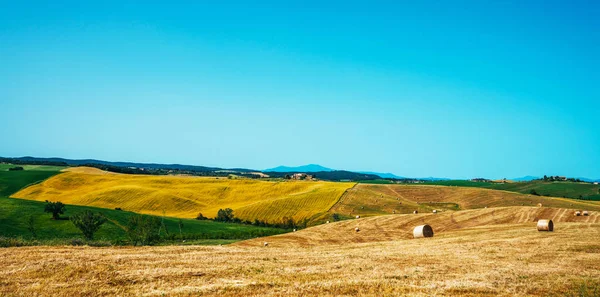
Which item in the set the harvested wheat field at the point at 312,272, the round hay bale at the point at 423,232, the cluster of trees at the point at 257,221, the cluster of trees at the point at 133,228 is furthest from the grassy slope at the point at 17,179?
the round hay bale at the point at 423,232

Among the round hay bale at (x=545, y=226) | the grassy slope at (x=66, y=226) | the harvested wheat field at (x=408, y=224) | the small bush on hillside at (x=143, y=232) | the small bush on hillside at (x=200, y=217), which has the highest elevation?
the round hay bale at (x=545, y=226)

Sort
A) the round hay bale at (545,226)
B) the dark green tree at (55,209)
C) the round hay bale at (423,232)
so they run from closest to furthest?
the round hay bale at (545,226)
the round hay bale at (423,232)
the dark green tree at (55,209)

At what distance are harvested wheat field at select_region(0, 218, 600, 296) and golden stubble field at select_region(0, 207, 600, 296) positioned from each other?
4cm

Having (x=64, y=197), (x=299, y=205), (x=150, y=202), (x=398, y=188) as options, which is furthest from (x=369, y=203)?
(x=64, y=197)

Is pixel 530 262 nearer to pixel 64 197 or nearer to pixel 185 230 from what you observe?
pixel 185 230

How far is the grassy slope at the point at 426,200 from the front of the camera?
277 ft

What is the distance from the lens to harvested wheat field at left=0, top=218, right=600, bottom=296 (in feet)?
48.6

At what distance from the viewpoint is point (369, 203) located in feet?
299

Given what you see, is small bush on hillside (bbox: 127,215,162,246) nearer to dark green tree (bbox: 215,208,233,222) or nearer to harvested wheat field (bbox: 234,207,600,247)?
harvested wheat field (bbox: 234,207,600,247)

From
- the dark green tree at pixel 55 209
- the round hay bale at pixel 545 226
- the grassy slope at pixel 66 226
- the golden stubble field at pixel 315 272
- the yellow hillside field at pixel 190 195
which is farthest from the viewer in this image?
the yellow hillside field at pixel 190 195

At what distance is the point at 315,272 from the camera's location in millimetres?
18359

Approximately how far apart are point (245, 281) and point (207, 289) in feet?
5.87

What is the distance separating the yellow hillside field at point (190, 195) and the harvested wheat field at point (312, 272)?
191 ft

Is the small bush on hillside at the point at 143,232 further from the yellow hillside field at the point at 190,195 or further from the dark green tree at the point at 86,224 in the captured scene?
the yellow hillside field at the point at 190,195
